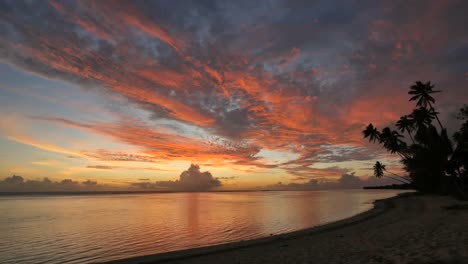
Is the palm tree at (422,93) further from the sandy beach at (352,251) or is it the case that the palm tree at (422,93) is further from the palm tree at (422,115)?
the sandy beach at (352,251)

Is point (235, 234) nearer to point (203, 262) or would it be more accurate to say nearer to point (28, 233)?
point (203, 262)

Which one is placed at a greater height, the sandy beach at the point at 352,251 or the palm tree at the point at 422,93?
the palm tree at the point at 422,93

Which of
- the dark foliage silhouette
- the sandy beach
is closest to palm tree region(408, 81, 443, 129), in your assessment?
the dark foliage silhouette

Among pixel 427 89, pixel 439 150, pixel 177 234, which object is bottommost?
pixel 177 234

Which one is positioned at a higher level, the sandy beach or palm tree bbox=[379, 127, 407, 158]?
palm tree bbox=[379, 127, 407, 158]

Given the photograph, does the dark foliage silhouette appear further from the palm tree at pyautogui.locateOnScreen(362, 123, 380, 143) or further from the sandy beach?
the sandy beach

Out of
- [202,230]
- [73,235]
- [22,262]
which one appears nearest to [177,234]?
[202,230]

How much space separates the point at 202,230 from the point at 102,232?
449 inches

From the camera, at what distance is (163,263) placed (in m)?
17.4

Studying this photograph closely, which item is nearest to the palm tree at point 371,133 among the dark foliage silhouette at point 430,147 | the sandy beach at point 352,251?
the dark foliage silhouette at point 430,147

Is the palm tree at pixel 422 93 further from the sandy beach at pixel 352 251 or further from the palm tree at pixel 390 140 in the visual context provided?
the sandy beach at pixel 352 251

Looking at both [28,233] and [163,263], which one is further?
[28,233]

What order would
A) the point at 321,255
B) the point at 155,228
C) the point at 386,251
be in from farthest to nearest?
1. the point at 155,228
2. the point at 321,255
3. the point at 386,251

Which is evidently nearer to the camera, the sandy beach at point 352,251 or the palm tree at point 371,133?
the sandy beach at point 352,251
